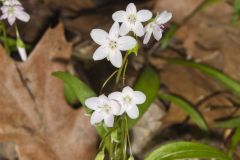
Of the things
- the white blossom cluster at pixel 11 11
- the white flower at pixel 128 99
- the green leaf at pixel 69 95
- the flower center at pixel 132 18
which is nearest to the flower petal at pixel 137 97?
the white flower at pixel 128 99

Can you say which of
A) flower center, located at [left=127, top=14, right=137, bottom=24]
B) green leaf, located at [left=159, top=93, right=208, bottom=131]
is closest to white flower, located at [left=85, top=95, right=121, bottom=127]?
flower center, located at [left=127, top=14, right=137, bottom=24]

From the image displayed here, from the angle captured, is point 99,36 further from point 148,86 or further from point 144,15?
point 148,86

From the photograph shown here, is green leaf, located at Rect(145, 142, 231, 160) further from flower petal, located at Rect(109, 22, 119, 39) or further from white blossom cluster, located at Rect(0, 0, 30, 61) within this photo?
white blossom cluster, located at Rect(0, 0, 30, 61)

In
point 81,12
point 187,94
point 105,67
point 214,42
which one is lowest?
point 187,94

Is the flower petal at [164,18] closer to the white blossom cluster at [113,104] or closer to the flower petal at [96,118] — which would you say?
the white blossom cluster at [113,104]

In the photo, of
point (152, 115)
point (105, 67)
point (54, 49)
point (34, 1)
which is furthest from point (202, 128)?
point (34, 1)

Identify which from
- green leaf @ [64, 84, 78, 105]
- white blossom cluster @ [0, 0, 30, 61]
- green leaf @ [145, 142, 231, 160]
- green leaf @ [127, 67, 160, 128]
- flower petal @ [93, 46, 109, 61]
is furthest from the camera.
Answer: green leaf @ [64, 84, 78, 105]

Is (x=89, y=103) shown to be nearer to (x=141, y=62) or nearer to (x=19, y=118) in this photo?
(x=19, y=118)
